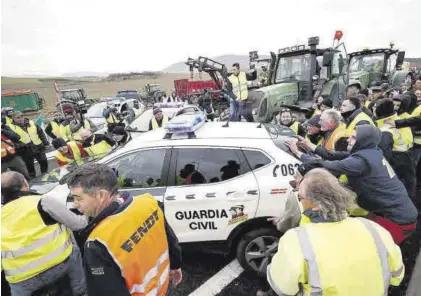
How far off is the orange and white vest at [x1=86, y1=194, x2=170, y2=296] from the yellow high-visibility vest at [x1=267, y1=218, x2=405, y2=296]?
722mm

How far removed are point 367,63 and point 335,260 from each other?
42.4ft

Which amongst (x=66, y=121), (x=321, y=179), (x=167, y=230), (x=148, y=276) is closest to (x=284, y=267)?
(x=321, y=179)

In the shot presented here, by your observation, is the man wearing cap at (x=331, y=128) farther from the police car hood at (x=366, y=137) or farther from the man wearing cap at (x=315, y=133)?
the police car hood at (x=366, y=137)

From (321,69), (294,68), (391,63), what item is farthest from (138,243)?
(391,63)

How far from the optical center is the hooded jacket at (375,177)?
2.73m

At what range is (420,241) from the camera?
388 cm

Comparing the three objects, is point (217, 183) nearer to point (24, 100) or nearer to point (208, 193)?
point (208, 193)

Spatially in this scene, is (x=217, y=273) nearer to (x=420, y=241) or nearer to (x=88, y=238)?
(x=88, y=238)

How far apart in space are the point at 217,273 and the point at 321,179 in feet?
7.71

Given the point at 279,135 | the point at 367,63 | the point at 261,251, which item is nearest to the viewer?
the point at 261,251

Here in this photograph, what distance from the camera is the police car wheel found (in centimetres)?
324

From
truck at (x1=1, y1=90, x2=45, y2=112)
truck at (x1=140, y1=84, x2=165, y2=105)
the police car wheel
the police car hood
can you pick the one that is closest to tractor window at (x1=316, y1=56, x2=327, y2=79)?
the police car hood

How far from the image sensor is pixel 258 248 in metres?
3.31

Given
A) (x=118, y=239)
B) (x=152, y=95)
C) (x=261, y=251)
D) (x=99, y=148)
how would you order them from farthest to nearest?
(x=152, y=95) → (x=99, y=148) → (x=261, y=251) → (x=118, y=239)
